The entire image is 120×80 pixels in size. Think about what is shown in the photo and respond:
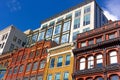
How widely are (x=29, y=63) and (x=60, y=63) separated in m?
12.5

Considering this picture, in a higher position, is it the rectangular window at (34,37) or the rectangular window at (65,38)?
the rectangular window at (34,37)

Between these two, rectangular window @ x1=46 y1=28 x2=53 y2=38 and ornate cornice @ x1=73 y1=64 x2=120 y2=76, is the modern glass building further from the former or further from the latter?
ornate cornice @ x1=73 y1=64 x2=120 y2=76

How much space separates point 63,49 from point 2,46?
115 feet

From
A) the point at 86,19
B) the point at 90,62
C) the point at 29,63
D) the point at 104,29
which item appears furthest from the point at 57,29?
the point at 90,62

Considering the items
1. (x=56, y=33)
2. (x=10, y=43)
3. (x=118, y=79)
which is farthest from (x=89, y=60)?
(x=10, y=43)

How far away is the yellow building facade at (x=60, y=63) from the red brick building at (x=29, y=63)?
2.38 m

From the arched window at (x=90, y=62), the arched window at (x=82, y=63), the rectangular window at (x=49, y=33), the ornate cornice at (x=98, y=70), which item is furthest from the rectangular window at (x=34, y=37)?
the ornate cornice at (x=98, y=70)

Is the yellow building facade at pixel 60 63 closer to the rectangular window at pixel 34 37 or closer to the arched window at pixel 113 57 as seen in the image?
the arched window at pixel 113 57

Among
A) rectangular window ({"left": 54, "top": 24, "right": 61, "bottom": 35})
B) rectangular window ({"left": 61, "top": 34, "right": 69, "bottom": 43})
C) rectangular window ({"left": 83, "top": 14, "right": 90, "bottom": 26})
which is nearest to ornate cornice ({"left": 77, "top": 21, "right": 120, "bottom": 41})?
rectangular window ({"left": 83, "top": 14, "right": 90, "bottom": 26})

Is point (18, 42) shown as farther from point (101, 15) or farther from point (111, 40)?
point (111, 40)

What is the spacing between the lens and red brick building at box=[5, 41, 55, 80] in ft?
180

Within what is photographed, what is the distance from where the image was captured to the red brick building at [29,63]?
180ft

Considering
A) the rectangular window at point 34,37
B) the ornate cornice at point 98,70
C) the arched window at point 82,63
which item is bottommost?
the ornate cornice at point 98,70

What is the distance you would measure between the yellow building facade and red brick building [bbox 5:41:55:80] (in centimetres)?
238
